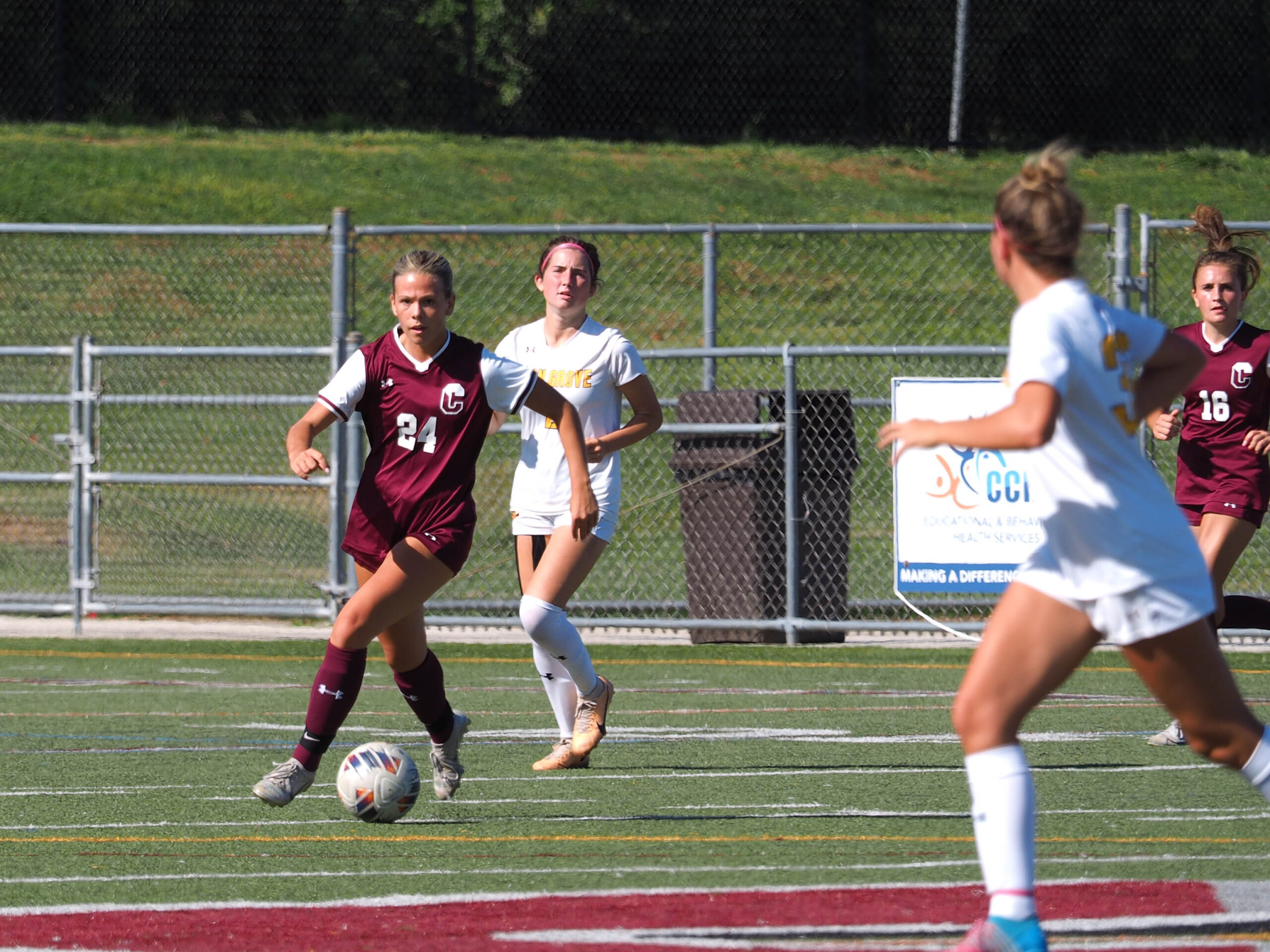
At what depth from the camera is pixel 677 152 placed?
1061 inches

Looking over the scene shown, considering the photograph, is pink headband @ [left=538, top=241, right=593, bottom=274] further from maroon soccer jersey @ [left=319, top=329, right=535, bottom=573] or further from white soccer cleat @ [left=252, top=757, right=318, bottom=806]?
white soccer cleat @ [left=252, top=757, right=318, bottom=806]

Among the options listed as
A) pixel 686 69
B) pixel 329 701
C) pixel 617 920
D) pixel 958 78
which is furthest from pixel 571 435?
pixel 686 69

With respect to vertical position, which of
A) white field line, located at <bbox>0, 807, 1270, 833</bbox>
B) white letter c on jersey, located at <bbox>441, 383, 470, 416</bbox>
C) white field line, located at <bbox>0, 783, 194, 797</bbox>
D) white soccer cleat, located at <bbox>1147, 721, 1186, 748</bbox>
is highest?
white letter c on jersey, located at <bbox>441, 383, 470, 416</bbox>

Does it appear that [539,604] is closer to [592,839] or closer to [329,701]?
[329,701]

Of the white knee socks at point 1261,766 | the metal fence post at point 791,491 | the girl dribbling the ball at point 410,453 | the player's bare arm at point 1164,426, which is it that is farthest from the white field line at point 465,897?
the metal fence post at point 791,491

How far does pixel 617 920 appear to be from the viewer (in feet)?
14.5

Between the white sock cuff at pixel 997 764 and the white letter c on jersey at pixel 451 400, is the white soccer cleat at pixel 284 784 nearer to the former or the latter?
the white letter c on jersey at pixel 451 400

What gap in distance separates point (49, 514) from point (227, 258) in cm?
600

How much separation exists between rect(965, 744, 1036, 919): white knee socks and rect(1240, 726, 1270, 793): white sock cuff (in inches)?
23.9

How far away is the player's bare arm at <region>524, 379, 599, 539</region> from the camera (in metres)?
6.21

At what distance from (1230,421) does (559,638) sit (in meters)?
3.15

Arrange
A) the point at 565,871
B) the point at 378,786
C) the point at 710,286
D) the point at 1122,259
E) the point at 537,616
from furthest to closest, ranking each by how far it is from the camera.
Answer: the point at 710,286, the point at 1122,259, the point at 537,616, the point at 378,786, the point at 565,871

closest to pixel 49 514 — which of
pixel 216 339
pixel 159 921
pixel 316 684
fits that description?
pixel 216 339

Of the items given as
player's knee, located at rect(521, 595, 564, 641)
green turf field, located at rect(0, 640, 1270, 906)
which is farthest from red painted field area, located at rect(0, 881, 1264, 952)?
player's knee, located at rect(521, 595, 564, 641)
